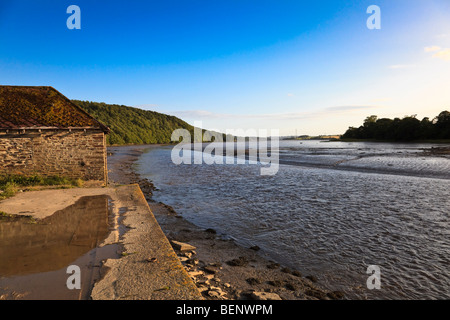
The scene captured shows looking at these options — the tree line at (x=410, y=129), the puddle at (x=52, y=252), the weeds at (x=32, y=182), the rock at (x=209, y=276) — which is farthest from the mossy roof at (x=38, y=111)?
the tree line at (x=410, y=129)

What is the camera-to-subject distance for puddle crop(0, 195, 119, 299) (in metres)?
4.10

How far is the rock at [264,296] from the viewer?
4.86 metres

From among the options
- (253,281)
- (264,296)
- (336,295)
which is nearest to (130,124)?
(253,281)

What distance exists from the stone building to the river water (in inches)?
182

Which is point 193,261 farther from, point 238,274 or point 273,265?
point 273,265

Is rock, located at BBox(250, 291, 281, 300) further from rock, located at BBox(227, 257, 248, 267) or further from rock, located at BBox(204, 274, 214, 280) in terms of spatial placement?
rock, located at BBox(227, 257, 248, 267)

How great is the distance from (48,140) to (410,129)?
87.7 metres

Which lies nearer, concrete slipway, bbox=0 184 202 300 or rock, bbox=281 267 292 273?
concrete slipway, bbox=0 184 202 300

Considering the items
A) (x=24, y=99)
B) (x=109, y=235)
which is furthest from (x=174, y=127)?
(x=109, y=235)

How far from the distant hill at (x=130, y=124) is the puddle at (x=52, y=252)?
97103 mm

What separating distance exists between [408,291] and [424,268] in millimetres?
1449

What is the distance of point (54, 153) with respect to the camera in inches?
508

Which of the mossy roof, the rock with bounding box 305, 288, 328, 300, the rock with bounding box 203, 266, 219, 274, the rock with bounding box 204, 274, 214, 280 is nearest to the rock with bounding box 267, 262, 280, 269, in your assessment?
the rock with bounding box 305, 288, 328, 300

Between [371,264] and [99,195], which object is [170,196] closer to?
[99,195]
